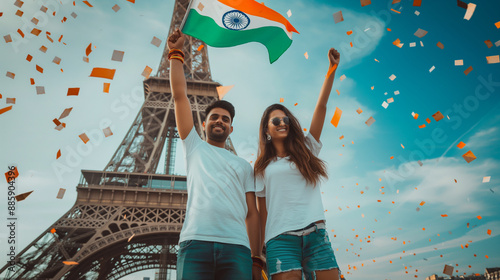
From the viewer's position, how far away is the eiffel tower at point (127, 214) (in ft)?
52.1

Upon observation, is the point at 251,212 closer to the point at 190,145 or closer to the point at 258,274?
the point at 258,274

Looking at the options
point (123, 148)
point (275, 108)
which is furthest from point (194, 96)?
point (275, 108)

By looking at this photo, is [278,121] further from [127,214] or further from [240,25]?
[127,214]

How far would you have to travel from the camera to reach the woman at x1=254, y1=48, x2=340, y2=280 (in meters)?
2.42

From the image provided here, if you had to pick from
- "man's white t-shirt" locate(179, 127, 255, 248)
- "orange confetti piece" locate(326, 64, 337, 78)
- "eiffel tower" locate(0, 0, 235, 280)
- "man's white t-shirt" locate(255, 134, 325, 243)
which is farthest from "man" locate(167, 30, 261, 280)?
"eiffel tower" locate(0, 0, 235, 280)

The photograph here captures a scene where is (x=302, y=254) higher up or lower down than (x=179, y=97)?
lower down

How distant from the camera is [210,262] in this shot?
2.30m

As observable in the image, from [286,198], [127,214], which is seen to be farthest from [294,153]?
[127,214]

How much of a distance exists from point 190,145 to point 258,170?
2.25ft

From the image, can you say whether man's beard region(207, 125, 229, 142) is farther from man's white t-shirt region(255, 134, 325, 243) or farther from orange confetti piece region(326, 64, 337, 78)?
orange confetti piece region(326, 64, 337, 78)

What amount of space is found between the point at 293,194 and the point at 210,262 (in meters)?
0.89

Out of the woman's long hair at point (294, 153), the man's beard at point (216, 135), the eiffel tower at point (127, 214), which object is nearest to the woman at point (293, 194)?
the woman's long hair at point (294, 153)

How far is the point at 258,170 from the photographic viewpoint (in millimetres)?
2975

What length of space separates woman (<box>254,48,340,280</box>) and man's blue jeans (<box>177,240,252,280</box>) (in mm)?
289
